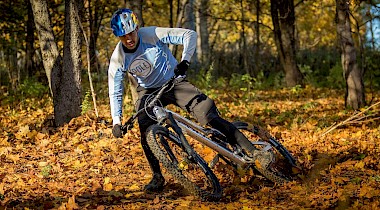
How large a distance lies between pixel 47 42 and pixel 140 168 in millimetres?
3786

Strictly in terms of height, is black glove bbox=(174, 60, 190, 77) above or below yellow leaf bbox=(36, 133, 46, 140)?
above

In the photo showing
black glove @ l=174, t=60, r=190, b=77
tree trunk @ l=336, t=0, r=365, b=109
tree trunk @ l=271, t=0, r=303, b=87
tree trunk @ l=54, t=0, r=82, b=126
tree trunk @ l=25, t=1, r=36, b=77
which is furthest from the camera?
tree trunk @ l=271, t=0, r=303, b=87

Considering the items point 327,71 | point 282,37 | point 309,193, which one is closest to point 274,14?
point 282,37

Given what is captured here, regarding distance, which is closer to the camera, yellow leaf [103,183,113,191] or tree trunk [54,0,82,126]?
yellow leaf [103,183,113,191]

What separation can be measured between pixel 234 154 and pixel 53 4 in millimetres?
13342

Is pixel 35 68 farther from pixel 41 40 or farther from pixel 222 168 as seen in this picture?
pixel 222 168

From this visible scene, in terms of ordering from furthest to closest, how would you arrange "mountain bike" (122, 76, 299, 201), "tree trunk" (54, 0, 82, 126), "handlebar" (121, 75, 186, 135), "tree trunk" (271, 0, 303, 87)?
"tree trunk" (271, 0, 303, 87), "tree trunk" (54, 0, 82, 126), "handlebar" (121, 75, 186, 135), "mountain bike" (122, 76, 299, 201)

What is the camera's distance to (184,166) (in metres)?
6.20

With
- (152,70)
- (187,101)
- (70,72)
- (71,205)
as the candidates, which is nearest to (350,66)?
(70,72)

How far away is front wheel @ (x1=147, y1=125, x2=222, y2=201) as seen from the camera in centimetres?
576

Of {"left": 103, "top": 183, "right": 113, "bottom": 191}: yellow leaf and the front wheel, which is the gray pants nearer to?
the front wheel

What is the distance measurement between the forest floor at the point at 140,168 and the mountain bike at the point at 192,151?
0.20 m

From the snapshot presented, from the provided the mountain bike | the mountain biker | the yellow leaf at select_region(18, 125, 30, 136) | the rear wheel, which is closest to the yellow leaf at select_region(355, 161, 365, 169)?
the rear wheel

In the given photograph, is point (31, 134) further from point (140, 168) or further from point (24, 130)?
point (140, 168)
